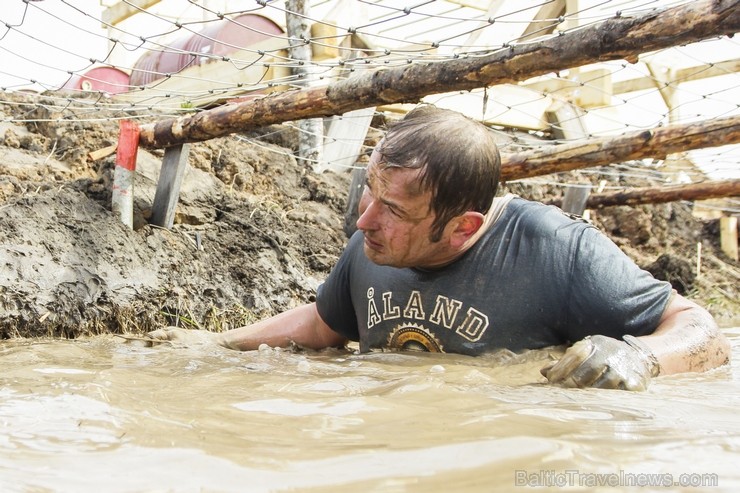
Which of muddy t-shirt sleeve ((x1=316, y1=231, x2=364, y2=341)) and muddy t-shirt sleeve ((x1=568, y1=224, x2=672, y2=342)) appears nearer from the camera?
muddy t-shirt sleeve ((x1=568, y1=224, x2=672, y2=342))

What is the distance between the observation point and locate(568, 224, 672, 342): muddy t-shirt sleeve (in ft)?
7.48

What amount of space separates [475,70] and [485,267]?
1070 mm

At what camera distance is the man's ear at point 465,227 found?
246cm

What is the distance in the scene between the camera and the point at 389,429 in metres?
1.35

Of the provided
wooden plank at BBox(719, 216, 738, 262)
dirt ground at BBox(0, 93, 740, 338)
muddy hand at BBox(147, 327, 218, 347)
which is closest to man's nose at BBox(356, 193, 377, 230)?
muddy hand at BBox(147, 327, 218, 347)

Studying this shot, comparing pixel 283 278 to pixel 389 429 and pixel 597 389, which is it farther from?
pixel 389 429

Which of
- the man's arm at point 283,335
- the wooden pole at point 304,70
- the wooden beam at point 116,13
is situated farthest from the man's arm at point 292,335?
the wooden beam at point 116,13

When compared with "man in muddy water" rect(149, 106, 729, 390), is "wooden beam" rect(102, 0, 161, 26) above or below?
above

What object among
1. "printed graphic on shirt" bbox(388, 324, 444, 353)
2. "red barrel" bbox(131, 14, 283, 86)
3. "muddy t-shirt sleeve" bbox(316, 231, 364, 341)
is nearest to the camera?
"printed graphic on shirt" bbox(388, 324, 444, 353)

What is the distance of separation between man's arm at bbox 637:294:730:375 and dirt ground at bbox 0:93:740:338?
248 cm

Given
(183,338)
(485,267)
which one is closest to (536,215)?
(485,267)

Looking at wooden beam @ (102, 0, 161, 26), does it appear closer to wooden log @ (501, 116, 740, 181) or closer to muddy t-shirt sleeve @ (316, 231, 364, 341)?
wooden log @ (501, 116, 740, 181)

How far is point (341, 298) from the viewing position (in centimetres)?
301

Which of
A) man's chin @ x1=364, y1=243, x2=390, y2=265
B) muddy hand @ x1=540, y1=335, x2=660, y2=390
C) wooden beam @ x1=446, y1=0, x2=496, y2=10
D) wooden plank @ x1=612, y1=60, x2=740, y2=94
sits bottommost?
muddy hand @ x1=540, y1=335, x2=660, y2=390
